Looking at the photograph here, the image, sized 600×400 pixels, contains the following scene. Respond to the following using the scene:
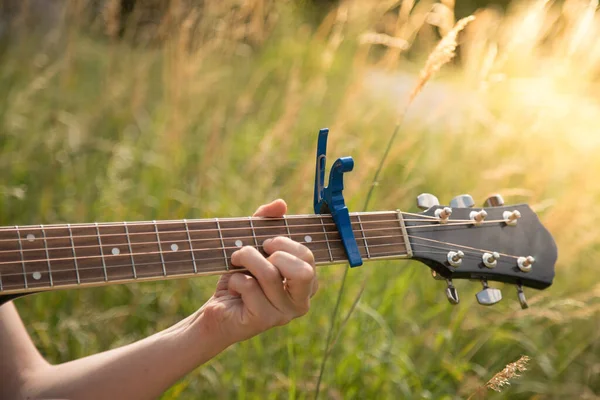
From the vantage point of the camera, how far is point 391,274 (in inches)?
111

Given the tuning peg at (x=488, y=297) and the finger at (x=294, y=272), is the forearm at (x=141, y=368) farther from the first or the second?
the tuning peg at (x=488, y=297)

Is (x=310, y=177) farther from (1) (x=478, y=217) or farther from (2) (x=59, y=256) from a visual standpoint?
(2) (x=59, y=256)

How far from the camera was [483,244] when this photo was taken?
1644mm

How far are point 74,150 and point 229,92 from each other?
146cm

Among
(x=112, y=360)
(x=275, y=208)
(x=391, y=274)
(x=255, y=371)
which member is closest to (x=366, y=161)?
(x=391, y=274)

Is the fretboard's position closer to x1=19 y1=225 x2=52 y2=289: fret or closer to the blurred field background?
x1=19 y1=225 x2=52 y2=289: fret

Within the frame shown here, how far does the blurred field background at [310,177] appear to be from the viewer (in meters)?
2.47

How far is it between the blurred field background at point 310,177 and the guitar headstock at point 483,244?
48 centimetres

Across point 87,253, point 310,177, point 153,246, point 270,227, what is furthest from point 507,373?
point 310,177

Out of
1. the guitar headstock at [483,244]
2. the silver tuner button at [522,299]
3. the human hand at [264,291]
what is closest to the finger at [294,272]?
the human hand at [264,291]

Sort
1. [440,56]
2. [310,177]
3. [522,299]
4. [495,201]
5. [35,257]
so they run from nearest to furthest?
1. [35,257]
2. [522,299]
3. [495,201]
4. [440,56]
5. [310,177]

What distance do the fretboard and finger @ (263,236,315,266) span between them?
0.04 meters

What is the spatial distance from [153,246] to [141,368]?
32 cm

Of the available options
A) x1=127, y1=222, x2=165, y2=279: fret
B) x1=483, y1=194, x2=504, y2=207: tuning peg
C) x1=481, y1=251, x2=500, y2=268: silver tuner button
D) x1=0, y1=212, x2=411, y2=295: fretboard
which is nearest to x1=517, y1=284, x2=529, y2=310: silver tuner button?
x1=481, y1=251, x2=500, y2=268: silver tuner button
